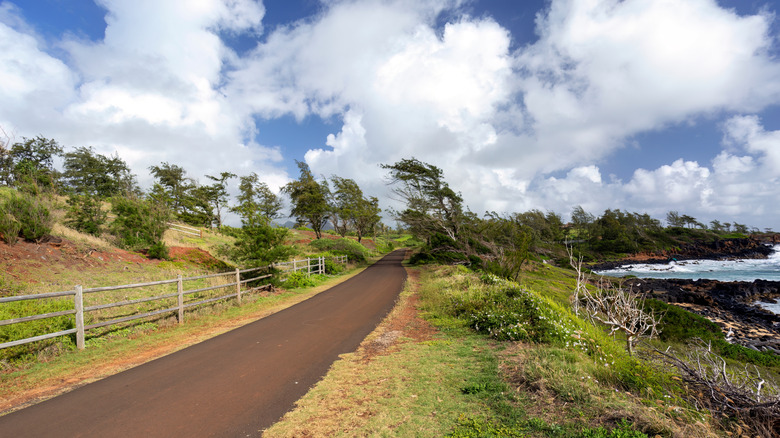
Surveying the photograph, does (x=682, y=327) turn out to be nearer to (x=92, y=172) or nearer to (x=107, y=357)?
(x=107, y=357)

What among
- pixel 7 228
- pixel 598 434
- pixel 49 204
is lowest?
pixel 598 434

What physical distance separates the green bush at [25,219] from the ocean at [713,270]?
47.2m

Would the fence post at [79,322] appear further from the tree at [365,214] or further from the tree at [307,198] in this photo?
the tree at [365,214]

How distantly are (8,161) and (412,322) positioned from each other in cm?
6344

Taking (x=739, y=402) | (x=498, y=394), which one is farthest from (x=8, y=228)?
(x=739, y=402)

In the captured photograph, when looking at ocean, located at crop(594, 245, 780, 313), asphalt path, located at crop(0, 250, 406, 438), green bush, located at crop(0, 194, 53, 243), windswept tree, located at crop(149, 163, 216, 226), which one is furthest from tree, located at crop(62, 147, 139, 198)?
ocean, located at crop(594, 245, 780, 313)

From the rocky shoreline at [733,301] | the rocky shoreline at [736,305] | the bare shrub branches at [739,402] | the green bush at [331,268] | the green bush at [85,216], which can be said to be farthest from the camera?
the green bush at [331,268]

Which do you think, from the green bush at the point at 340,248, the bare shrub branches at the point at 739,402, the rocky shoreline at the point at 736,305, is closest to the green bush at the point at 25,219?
the green bush at the point at 340,248

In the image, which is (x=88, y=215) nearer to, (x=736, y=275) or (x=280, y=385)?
(x=280, y=385)

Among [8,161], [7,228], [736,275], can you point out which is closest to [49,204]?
[7,228]

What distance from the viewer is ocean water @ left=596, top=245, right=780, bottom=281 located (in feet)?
122

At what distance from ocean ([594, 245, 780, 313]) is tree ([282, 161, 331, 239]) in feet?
117

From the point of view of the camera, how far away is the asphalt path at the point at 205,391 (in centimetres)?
407

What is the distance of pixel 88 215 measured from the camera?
2162 centimetres
